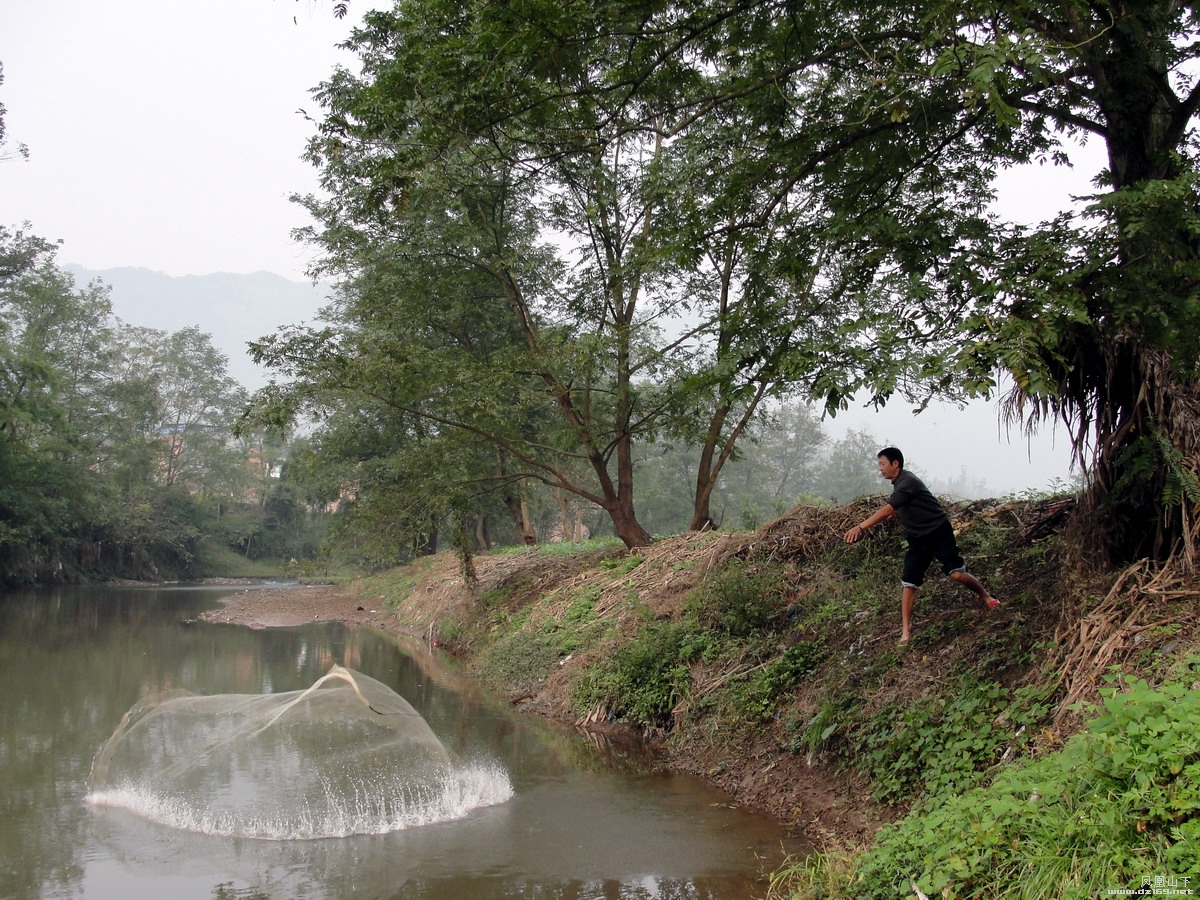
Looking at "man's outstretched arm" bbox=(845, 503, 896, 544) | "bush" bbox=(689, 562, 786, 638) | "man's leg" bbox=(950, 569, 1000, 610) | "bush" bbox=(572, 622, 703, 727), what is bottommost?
"bush" bbox=(572, 622, 703, 727)

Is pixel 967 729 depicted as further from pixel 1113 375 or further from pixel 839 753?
pixel 1113 375

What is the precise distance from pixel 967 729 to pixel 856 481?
287ft

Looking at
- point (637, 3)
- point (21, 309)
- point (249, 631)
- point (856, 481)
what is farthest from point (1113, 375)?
point (856, 481)

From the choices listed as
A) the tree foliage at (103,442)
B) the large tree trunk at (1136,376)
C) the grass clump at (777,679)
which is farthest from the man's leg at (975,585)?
the tree foliage at (103,442)

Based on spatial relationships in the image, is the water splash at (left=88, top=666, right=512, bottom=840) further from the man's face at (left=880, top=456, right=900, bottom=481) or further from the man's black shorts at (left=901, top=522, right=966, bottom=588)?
the man's face at (left=880, top=456, right=900, bottom=481)

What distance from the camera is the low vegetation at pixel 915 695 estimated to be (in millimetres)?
4418

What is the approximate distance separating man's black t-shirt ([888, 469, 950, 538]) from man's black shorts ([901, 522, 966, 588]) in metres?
0.05

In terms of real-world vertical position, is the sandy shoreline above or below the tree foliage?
below

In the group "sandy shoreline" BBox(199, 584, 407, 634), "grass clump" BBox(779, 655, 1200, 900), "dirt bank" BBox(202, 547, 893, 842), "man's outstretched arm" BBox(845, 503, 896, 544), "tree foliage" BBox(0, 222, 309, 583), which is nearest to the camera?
"grass clump" BBox(779, 655, 1200, 900)

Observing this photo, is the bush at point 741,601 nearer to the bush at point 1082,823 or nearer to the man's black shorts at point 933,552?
the man's black shorts at point 933,552

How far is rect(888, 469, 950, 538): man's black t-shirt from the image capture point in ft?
26.0

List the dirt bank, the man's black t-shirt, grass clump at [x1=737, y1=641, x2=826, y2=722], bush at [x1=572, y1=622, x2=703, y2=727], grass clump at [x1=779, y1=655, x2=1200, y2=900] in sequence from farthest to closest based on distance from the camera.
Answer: bush at [x1=572, y1=622, x2=703, y2=727], grass clump at [x1=737, y1=641, x2=826, y2=722], the man's black t-shirt, the dirt bank, grass clump at [x1=779, y1=655, x2=1200, y2=900]

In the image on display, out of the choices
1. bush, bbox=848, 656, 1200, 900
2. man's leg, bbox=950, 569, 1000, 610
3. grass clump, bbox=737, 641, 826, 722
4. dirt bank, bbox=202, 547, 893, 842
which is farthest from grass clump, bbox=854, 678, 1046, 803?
grass clump, bbox=737, 641, 826, 722

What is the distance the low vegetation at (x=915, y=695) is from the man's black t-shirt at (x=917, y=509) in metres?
0.98
